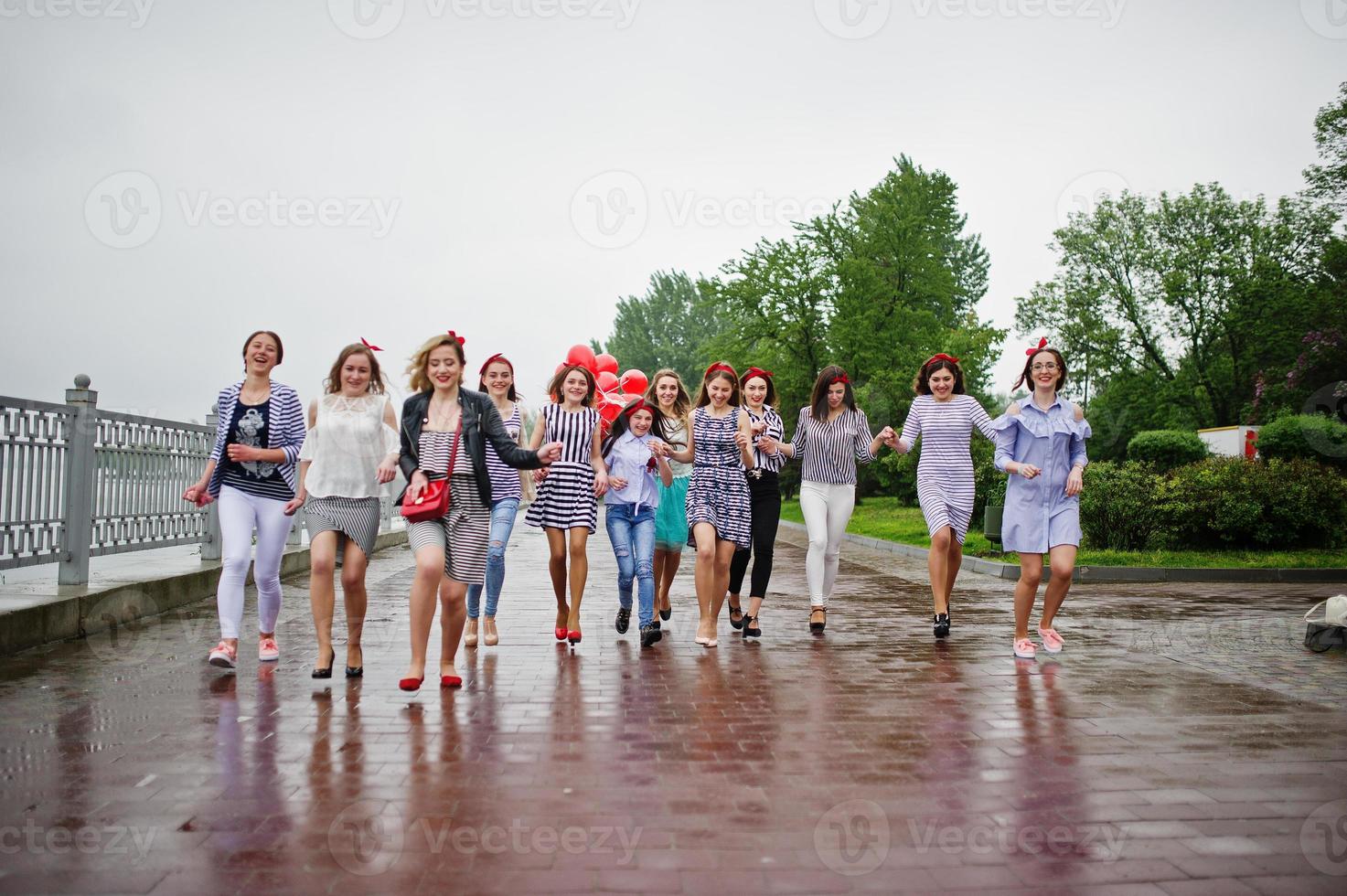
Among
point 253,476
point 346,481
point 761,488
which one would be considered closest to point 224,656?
point 253,476

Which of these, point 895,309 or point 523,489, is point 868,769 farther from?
point 895,309

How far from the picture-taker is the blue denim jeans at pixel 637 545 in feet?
24.8

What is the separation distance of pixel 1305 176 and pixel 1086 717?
3925cm

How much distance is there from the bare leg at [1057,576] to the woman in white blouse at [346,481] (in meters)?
4.37

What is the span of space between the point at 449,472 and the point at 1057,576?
413 centimetres

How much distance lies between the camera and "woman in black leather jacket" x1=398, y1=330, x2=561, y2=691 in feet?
19.0

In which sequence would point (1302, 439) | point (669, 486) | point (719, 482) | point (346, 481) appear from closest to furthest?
1. point (346, 481)
2. point (719, 482)
3. point (669, 486)
4. point (1302, 439)

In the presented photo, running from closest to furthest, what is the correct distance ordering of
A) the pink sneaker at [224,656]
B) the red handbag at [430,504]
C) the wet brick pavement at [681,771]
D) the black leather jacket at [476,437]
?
1. the wet brick pavement at [681,771]
2. the red handbag at [430,504]
3. the black leather jacket at [476,437]
4. the pink sneaker at [224,656]

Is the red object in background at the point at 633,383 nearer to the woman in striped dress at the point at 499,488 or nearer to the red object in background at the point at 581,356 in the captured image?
the red object in background at the point at 581,356

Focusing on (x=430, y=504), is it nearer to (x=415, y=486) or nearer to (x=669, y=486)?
(x=415, y=486)

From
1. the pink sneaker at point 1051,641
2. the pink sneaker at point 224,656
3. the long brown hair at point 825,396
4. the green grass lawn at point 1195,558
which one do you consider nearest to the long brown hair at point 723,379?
the long brown hair at point 825,396

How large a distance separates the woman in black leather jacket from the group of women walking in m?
0.01

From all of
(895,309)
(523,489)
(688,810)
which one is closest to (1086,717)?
(688,810)

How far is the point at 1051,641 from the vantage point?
7305 millimetres
